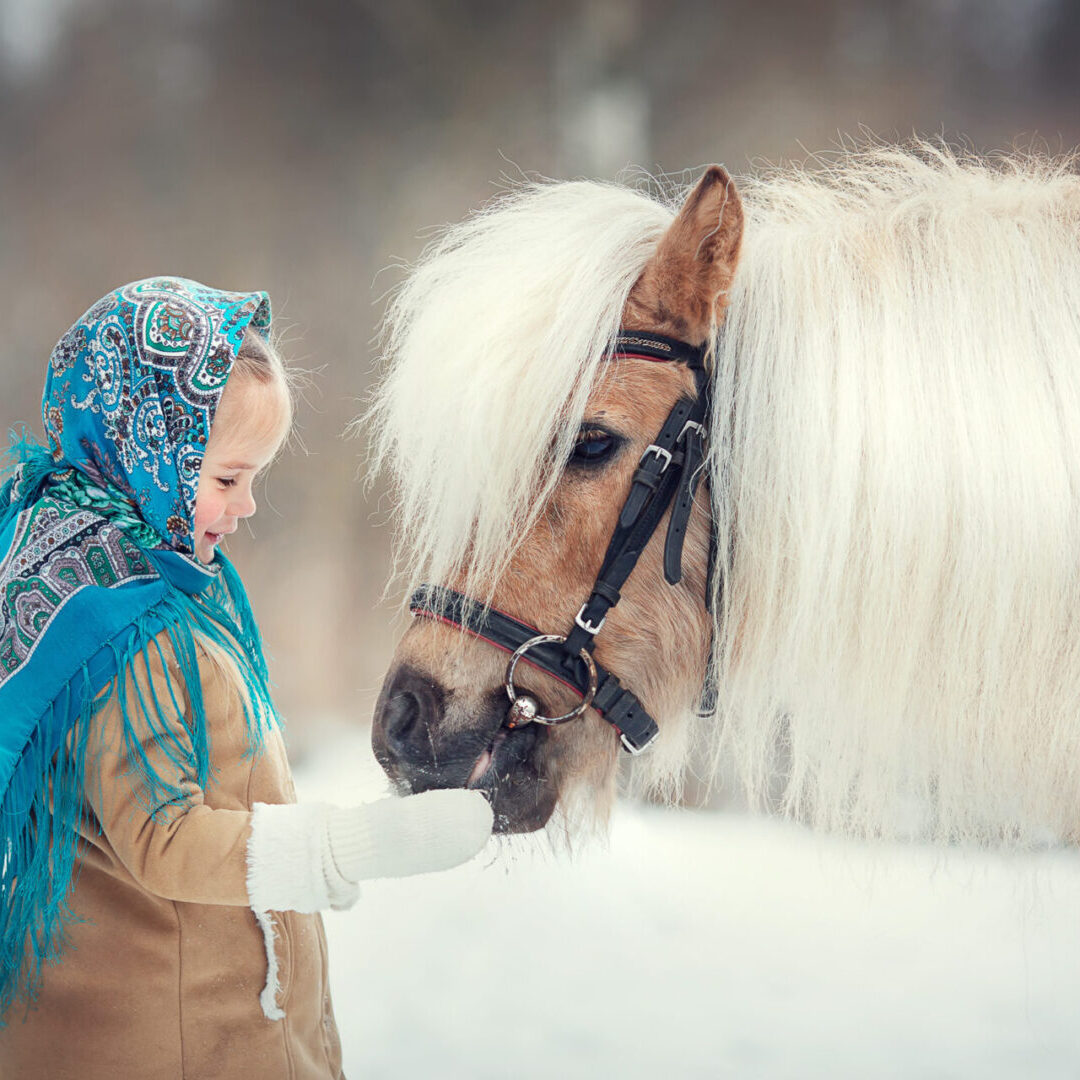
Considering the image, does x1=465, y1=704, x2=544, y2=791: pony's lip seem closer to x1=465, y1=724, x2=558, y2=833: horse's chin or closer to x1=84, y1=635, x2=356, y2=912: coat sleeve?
x1=465, y1=724, x2=558, y2=833: horse's chin

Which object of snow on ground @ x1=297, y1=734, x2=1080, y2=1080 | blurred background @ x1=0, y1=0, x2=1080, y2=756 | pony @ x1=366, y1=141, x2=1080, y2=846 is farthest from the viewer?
blurred background @ x1=0, y1=0, x2=1080, y2=756

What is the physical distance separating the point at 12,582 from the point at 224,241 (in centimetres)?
124

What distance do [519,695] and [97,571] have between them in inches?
10.1

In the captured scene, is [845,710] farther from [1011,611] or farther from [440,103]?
[440,103]

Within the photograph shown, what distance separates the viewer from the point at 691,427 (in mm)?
575

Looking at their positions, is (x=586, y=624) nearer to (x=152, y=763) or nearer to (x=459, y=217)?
(x=152, y=763)

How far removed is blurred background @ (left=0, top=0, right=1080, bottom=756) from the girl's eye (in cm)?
99

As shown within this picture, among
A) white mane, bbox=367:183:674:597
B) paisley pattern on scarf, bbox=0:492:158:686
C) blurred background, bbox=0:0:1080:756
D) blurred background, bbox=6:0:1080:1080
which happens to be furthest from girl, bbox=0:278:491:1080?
blurred background, bbox=0:0:1080:756

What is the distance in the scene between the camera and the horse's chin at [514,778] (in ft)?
1.87

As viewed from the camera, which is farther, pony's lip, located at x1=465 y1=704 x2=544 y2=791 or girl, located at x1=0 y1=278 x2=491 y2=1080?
pony's lip, located at x1=465 y1=704 x2=544 y2=791

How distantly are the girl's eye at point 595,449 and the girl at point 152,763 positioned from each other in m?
0.19

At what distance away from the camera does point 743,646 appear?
611 mm

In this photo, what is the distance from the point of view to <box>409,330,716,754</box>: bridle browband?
56 centimetres

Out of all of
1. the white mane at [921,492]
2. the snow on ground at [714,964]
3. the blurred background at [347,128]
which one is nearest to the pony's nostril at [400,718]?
the white mane at [921,492]
